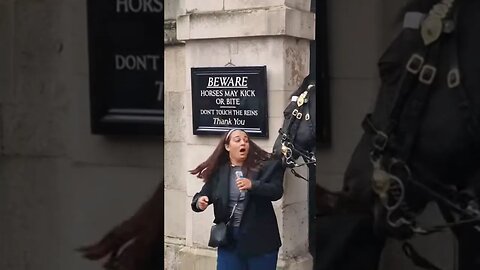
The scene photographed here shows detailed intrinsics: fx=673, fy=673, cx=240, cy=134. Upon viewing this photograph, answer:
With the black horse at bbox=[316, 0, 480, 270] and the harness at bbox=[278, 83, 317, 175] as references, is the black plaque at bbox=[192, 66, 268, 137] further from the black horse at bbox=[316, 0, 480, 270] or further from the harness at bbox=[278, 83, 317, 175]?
the black horse at bbox=[316, 0, 480, 270]

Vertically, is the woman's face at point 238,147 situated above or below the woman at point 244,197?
above

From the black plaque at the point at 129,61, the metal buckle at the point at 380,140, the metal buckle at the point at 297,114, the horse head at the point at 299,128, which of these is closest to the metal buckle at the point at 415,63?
the metal buckle at the point at 380,140

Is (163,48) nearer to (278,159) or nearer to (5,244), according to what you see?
(278,159)

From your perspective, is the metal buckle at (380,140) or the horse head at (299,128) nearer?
the metal buckle at (380,140)

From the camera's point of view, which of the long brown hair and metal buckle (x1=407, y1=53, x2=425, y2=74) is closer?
metal buckle (x1=407, y1=53, x2=425, y2=74)

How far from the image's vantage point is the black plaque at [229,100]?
102 inches

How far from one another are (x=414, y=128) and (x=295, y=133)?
583mm

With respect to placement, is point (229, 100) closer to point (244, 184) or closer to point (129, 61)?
point (244, 184)

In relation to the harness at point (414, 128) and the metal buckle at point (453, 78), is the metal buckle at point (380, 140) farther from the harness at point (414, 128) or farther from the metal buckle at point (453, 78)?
the metal buckle at point (453, 78)

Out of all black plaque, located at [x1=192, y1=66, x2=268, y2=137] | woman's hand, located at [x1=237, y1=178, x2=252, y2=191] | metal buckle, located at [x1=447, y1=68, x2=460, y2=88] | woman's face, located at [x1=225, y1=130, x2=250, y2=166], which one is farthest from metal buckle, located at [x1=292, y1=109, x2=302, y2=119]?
metal buckle, located at [x1=447, y1=68, x2=460, y2=88]

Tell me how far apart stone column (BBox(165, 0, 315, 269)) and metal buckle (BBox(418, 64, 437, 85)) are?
1.58 ft

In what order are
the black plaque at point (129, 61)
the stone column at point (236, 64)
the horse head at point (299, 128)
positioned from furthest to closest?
1. the black plaque at point (129, 61)
2. the stone column at point (236, 64)
3. the horse head at point (299, 128)

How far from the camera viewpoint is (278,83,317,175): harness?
2447mm

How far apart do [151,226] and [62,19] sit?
944 mm
